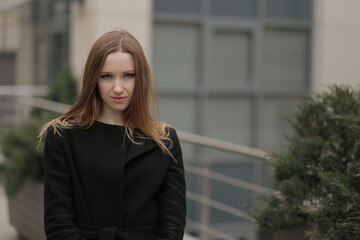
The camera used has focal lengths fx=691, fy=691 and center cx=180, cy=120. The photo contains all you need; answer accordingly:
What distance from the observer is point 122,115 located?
2.30 metres

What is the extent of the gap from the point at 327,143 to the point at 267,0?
29.4ft

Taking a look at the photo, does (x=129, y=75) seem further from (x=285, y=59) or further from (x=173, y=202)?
(x=285, y=59)

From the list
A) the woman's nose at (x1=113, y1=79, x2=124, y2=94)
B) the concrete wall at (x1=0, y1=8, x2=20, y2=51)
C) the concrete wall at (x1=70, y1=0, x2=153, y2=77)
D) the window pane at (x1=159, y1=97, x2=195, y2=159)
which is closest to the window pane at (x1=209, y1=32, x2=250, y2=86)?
the window pane at (x1=159, y1=97, x2=195, y2=159)

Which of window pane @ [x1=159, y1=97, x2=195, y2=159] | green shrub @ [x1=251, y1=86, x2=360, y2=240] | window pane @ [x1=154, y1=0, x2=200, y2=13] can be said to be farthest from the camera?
window pane @ [x1=159, y1=97, x2=195, y2=159]

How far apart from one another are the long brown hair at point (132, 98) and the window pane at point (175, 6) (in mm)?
8820

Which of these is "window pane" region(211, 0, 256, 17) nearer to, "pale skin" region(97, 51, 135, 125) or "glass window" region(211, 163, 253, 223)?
"glass window" region(211, 163, 253, 223)

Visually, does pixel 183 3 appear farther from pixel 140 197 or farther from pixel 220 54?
pixel 140 197

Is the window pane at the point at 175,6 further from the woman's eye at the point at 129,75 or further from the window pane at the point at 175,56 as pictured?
the woman's eye at the point at 129,75

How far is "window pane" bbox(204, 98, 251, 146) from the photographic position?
1155 cm

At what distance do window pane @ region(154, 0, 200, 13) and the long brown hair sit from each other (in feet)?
28.9

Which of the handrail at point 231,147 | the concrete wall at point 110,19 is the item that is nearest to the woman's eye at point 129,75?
the handrail at point 231,147

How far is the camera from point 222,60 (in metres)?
11.6

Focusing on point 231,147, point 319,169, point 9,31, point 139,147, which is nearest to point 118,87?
point 139,147

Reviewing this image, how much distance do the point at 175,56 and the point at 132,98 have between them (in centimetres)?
908
